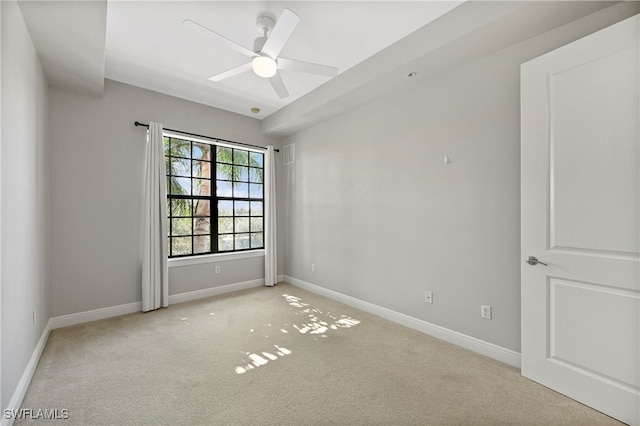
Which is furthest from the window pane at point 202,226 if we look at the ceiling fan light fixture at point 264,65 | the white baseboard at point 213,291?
the ceiling fan light fixture at point 264,65

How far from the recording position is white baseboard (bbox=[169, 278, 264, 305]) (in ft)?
12.8

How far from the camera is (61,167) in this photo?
10.2 feet

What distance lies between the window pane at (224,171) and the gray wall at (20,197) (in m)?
2.03

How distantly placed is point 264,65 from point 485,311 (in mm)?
2846

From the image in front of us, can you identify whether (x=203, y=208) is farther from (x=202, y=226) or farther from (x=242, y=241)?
(x=242, y=241)

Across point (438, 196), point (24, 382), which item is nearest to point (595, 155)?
point (438, 196)

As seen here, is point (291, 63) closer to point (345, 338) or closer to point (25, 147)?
point (25, 147)

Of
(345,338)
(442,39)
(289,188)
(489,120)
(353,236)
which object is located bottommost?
(345,338)

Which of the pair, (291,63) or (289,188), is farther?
(289,188)

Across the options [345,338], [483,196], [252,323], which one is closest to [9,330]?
[252,323]

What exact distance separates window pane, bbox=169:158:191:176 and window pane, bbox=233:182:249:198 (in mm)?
737

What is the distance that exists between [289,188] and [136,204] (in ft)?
7.50

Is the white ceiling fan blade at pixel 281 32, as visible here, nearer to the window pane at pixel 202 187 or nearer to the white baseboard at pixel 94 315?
the window pane at pixel 202 187

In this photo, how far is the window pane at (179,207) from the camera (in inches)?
159
